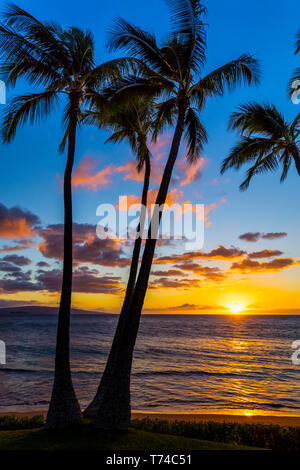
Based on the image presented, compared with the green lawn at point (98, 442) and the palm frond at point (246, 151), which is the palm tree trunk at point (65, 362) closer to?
the green lawn at point (98, 442)

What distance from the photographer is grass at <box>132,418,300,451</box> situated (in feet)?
25.1

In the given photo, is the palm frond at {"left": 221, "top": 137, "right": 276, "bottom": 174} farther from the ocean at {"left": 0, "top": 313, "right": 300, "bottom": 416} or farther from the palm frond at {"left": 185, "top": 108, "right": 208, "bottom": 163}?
the ocean at {"left": 0, "top": 313, "right": 300, "bottom": 416}

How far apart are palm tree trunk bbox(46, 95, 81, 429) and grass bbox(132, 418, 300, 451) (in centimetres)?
215

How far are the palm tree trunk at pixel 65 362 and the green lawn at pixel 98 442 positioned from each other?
14.3 inches

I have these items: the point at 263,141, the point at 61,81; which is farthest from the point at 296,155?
the point at 61,81

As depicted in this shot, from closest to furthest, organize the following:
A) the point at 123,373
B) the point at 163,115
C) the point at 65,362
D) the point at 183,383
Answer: the point at 123,373, the point at 65,362, the point at 163,115, the point at 183,383

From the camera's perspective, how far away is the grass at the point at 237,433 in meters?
7.65

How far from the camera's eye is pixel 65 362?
821 cm

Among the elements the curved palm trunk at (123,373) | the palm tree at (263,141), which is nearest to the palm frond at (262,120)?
the palm tree at (263,141)

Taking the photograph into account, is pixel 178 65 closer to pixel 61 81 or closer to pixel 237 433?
pixel 61 81

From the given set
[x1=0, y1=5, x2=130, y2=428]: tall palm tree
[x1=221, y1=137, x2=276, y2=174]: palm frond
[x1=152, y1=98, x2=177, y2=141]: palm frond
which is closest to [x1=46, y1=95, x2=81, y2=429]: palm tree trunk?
[x1=0, y1=5, x2=130, y2=428]: tall palm tree

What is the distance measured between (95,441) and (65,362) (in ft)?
6.35
